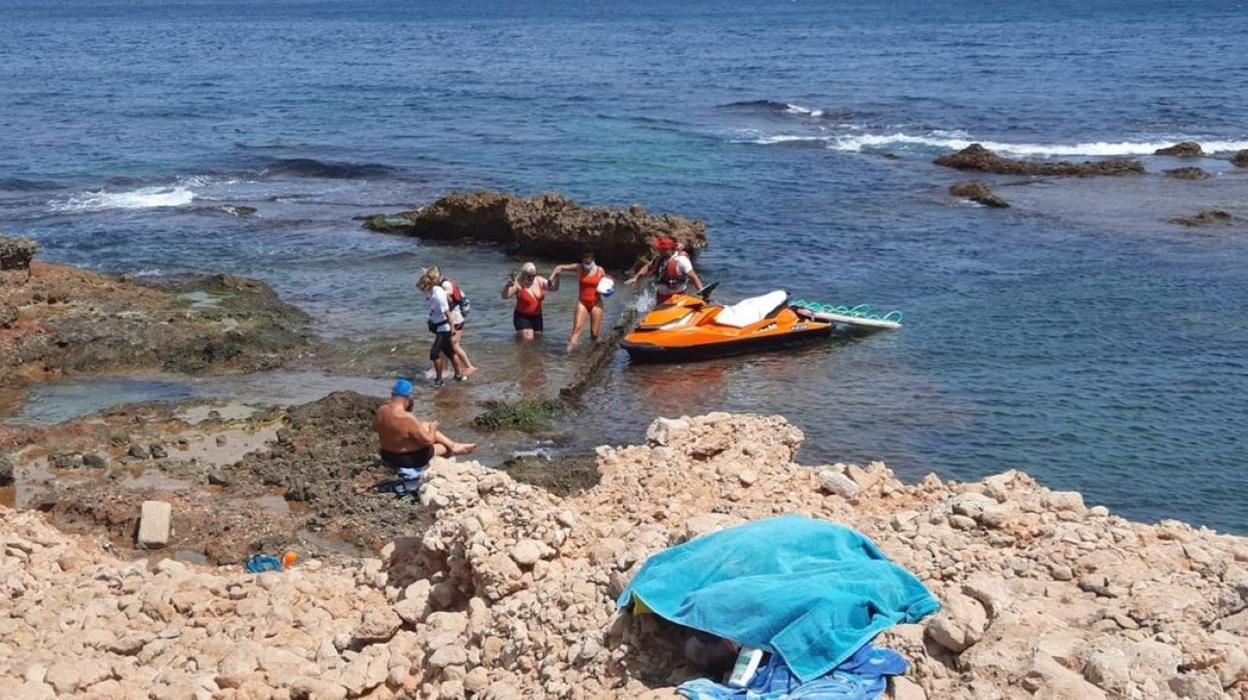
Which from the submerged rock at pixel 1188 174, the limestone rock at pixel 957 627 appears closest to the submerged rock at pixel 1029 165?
the submerged rock at pixel 1188 174

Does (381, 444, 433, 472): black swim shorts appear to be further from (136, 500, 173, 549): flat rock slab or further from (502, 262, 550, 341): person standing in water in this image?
(502, 262, 550, 341): person standing in water

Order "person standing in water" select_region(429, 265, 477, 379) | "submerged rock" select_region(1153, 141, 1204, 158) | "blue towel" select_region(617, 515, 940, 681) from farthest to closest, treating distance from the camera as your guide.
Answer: "submerged rock" select_region(1153, 141, 1204, 158) → "person standing in water" select_region(429, 265, 477, 379) → "blue towel" select_region(617, 515, 940, 681)

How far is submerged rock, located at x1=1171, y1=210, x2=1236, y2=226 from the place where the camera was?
92.3 ft

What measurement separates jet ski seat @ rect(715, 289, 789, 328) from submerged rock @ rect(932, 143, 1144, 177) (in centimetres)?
1803

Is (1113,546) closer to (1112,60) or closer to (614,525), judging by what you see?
(614,525)

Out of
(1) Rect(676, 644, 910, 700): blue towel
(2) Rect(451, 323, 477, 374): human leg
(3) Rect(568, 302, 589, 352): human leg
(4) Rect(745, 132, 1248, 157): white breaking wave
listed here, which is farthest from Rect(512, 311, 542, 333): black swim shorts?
(4) Rect(745, 132, 1248, 157): white breaking wave

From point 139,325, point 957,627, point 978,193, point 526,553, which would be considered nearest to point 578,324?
point 139,325

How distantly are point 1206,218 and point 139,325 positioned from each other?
21828 mm

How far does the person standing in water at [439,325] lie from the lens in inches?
663

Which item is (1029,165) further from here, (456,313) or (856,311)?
(456,313)

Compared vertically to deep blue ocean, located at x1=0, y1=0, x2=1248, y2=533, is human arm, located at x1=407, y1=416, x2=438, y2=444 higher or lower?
higher

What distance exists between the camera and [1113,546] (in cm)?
903

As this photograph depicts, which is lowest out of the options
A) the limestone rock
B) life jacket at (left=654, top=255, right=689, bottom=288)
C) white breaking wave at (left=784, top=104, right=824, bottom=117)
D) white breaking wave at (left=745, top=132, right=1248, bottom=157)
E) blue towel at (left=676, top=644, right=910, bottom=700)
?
white breaking wave at (left=784, top=104, right=824, bottom=117)

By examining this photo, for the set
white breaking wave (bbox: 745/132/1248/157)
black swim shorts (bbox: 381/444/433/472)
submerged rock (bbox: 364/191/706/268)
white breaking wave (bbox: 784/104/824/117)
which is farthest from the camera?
white breaking wave (bbox: 784/104/824/117)
